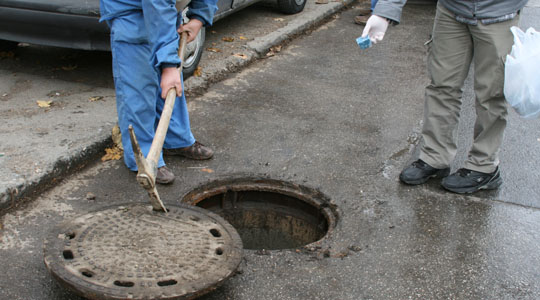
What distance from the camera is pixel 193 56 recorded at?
206 inches

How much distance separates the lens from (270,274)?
2.78m

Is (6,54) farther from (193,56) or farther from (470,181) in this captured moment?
(470,181)

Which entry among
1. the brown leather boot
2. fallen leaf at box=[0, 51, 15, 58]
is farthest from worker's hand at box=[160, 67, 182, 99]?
fallen leaf at box=[0, 51, 15, 58]

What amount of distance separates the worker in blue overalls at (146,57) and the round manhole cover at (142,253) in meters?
0.66

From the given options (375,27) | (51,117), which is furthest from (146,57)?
(375,27)

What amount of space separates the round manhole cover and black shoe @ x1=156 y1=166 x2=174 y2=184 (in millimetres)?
549

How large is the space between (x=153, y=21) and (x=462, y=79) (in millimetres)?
1885

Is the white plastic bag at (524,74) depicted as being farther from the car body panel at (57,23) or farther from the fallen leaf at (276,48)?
the fallen leaf at (276,48)

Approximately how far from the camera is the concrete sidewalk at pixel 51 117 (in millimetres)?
3408

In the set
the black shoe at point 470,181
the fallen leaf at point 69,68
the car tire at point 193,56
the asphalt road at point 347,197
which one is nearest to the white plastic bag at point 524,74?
the black shoe at point 470,181

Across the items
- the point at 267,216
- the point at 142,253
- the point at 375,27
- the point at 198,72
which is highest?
the point at 375,27

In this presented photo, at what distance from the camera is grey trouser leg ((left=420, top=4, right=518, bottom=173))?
3299 mm

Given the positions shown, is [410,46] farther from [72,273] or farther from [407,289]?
[72,273]

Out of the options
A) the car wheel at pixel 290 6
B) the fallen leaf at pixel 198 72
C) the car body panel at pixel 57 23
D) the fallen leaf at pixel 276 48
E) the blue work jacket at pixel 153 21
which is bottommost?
the fallen leaf at pixel 276 48
